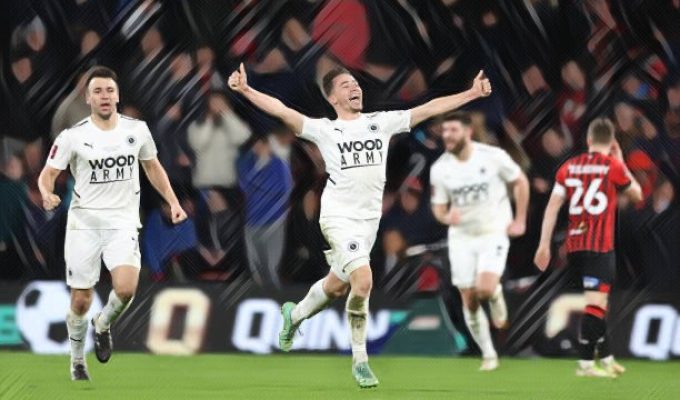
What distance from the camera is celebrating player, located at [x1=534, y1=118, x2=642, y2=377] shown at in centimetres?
1407

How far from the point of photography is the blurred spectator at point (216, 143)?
1641cm

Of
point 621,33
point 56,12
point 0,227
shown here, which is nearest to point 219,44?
point 56,12

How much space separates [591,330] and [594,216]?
0.84 metres

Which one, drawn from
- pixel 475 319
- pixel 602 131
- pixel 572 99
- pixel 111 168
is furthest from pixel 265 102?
pixel 572 99

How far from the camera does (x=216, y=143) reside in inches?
645

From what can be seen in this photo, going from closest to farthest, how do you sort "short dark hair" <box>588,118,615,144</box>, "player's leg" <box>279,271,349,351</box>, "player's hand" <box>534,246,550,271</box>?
"player's leg" <box>279,271,349,351</box>, "player's hand" <box>534,246,550,271</box>, "short dark hair" <box>588,118,615,144</box>

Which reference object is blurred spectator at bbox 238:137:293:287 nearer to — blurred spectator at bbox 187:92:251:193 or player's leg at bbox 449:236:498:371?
blurred spectator at bbox 187:92:251:193

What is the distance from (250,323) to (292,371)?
1.84 metres

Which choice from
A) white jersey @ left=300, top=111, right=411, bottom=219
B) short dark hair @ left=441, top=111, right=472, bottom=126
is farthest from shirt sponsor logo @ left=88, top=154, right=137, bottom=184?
short dark hair @ left=441, top=111, right=472, bottom=126

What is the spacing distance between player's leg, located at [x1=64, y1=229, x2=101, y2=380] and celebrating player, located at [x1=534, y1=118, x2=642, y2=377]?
131 inches

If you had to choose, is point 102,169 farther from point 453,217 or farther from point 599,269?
point 599,269

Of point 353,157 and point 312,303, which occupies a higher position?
point 353,157

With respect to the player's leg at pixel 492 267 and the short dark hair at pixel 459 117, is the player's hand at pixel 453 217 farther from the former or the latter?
the short dark hair at pixel 459 117

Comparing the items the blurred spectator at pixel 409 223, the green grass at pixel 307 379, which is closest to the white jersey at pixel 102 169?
the green grass at pixel 307 379
